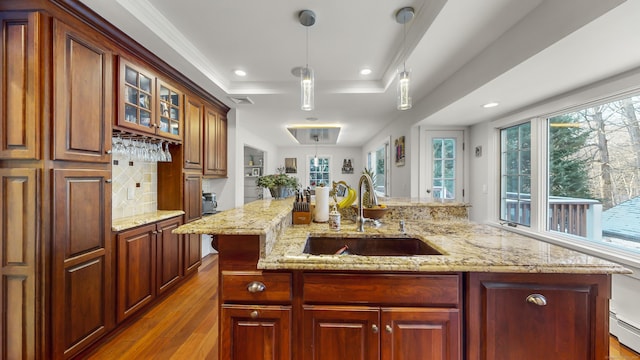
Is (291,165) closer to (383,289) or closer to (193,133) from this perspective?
(193,133)

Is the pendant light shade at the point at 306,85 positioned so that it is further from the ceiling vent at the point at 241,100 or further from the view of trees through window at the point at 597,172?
the view of trees through window at the point at 597,172

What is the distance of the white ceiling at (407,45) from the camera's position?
1490 millimetres

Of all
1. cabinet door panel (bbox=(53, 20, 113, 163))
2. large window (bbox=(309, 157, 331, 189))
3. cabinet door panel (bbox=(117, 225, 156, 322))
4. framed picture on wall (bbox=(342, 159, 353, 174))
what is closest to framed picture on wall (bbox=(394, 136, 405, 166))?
cabinet door panel (bbox=(117, 225, 156, 322))

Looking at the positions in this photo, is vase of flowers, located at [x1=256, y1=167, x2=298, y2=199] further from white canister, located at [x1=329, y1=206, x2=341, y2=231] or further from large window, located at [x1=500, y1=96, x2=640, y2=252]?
large window, located at [x1=500, y1=96, x2=640, y2=252]

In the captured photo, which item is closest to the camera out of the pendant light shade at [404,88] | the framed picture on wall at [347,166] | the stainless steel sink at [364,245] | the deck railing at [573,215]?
the stainless steel sink at [364,245]

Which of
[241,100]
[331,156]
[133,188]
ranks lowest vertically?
[133,188]

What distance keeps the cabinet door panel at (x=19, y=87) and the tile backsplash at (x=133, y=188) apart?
0.88 m

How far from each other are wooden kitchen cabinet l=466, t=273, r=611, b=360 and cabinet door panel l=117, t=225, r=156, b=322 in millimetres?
2381

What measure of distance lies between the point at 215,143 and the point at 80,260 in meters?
2.14

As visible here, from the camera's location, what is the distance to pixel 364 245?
5.41 ft

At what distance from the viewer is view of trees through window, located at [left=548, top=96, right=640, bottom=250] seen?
1.94 metres

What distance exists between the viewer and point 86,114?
1.68 metres

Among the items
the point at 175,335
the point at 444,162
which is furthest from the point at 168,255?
the point at 444,162

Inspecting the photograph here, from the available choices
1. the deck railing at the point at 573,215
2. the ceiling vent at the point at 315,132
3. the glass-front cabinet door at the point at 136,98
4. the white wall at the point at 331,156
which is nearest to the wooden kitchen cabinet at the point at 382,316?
the glass-front cabinet door at the point at 136,98
